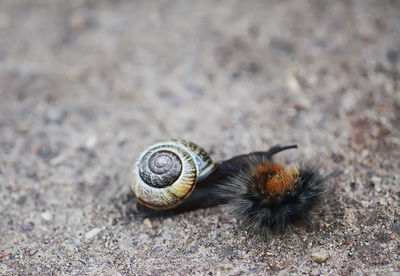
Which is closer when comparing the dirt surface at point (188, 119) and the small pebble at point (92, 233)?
the dirt surface at point (188, 119)

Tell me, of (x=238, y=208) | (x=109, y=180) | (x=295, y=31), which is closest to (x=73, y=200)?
(x=109, y=180)

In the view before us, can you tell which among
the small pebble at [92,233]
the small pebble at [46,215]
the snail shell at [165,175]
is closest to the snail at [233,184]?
the snail shell at [165,175]

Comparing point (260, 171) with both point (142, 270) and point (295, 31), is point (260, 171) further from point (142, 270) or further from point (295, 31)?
point (295, 31)

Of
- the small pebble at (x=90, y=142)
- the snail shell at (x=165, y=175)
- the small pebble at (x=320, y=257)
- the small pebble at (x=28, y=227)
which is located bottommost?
the small pebble at (x=320, y=257)

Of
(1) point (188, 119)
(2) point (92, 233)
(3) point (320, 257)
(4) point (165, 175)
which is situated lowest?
(3) point (320, 257)

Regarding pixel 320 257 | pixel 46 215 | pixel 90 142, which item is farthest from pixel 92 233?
pixel 320 257

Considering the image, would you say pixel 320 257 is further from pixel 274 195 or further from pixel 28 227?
pixel 28 227

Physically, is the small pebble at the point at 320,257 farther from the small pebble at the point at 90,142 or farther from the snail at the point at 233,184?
the small pebble at the point at 90,142
